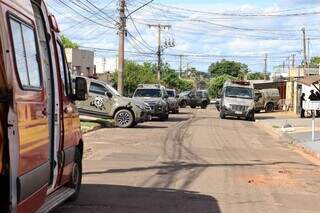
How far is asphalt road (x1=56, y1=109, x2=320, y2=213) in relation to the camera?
376 inches

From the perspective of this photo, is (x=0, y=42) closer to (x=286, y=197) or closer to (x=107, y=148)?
(x=286, y=197)

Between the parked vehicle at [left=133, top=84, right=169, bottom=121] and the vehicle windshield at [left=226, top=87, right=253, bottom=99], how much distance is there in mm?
5424

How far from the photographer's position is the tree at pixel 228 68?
15550 cm

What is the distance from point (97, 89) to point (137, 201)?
17.6 metres

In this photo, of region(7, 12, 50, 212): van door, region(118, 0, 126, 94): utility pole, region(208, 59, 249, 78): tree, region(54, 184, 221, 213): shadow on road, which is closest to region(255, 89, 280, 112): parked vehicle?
region(118, 0, 126, 94): utility pole

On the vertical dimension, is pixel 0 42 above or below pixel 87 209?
above

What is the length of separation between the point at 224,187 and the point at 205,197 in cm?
131

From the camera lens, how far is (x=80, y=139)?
943 cm

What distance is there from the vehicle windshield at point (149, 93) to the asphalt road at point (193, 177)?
1320 centimetres

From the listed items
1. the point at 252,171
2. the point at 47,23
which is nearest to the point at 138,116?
the point at 252,171

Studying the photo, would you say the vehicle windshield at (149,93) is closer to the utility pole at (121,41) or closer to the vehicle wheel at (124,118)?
the utility pole at (121,41)

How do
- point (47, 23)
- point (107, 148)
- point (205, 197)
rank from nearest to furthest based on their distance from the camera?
1. point (47, 23)
2. point (205, 197)
3. point (107, 148)

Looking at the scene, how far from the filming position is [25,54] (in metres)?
6.06

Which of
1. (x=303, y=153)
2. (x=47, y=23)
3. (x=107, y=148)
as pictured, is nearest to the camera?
(x=47, y=23)
